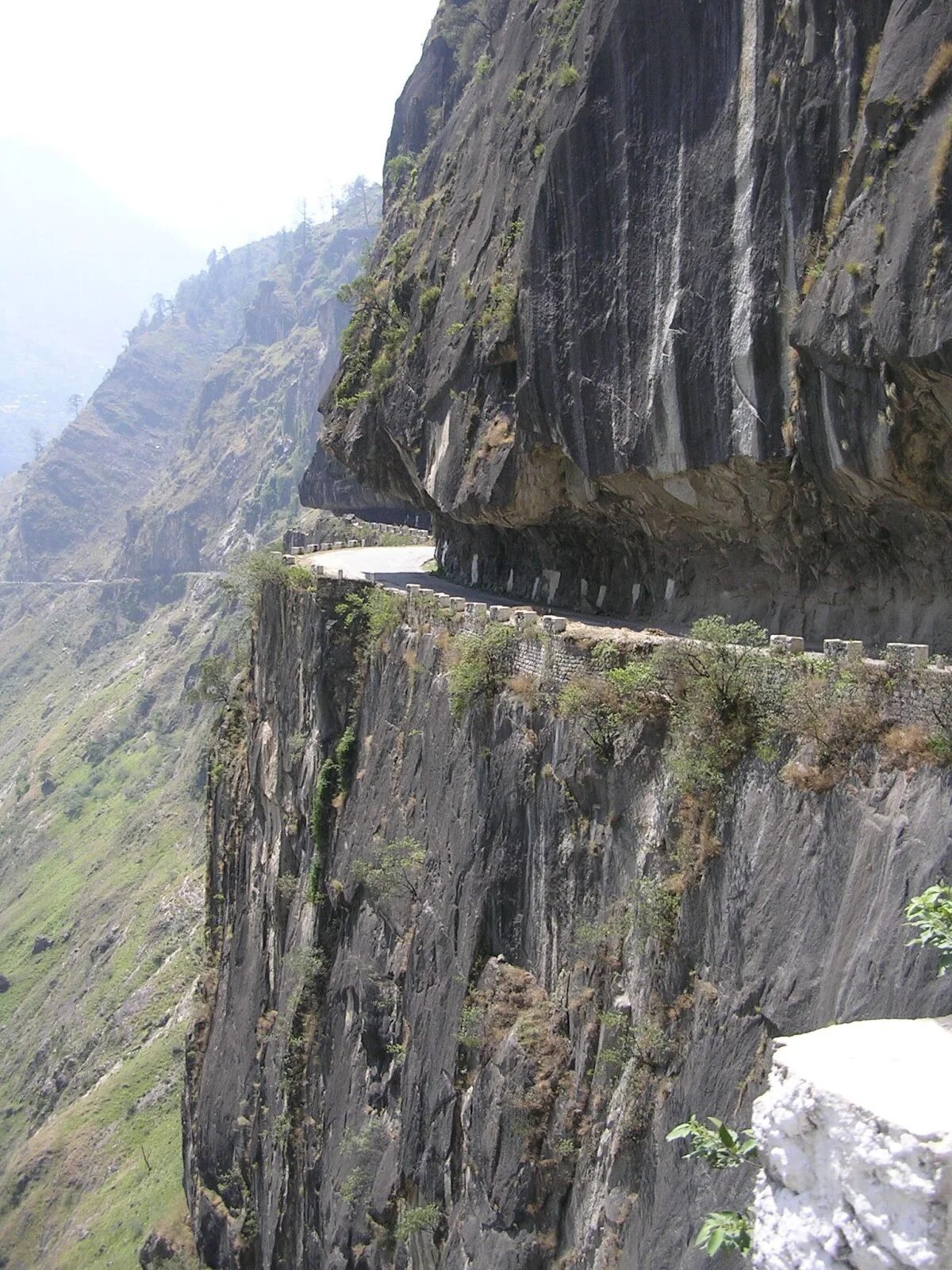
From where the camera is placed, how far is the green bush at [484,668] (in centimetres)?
1598

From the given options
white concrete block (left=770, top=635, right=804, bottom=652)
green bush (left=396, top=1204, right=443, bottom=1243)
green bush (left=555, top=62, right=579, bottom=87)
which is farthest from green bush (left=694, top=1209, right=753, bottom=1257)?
green bush (left=555, top=62, right=579, bottom=87)

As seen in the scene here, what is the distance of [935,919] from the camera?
6.71 metres

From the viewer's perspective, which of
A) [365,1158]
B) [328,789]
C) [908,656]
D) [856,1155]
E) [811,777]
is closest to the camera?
[856,1155]

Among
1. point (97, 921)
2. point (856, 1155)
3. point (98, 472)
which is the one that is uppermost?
point (98, 472)

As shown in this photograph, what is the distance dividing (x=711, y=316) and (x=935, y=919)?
37.2 ft


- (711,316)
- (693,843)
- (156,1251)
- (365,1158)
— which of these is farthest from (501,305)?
(156,1251)

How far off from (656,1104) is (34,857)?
283 feet

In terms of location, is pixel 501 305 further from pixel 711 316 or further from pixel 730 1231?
pixel 730 1231

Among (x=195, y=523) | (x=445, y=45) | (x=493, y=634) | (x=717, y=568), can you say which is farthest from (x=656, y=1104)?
(x=195, y=523)

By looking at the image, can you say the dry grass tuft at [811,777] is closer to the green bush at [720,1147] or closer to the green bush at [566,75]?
the green bush at [720,1147]

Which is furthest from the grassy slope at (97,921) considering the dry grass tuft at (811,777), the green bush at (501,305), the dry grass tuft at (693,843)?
the dry grass tuft at (811,777)

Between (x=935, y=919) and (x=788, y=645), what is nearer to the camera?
(x=935, y=919)

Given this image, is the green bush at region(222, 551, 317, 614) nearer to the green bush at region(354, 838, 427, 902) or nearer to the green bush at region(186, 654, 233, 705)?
the green bush at region(354, 838, 427, 902)

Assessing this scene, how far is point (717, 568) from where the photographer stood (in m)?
19.2
